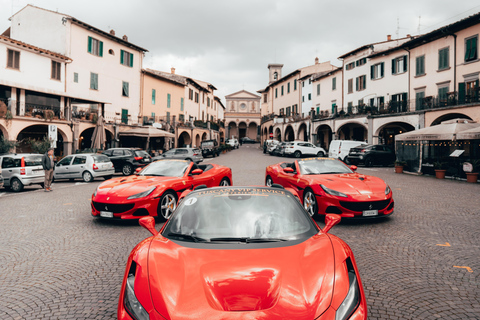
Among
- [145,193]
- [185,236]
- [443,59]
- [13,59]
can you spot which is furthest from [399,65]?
[185,236]

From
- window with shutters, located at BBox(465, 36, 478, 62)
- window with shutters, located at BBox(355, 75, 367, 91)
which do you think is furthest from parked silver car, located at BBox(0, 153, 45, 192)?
window with shutters, located at BBox(355, 75, 367, 91)

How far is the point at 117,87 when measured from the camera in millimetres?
34031

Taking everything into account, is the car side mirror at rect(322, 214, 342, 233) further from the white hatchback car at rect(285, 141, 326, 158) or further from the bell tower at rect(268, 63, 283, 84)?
the bell tower at rect(268, 63, 283, 84)

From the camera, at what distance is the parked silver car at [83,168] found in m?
16.8

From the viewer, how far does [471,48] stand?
23969mm

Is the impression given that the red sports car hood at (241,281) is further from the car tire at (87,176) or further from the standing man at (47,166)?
the car tire at (87,176)

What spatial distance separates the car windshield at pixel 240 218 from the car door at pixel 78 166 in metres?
15.1

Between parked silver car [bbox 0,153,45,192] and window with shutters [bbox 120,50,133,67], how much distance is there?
22310 millimetres

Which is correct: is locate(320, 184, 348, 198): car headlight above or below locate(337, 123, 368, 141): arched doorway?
below

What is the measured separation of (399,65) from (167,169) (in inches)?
1174

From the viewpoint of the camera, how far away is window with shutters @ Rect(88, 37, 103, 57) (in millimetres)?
30562

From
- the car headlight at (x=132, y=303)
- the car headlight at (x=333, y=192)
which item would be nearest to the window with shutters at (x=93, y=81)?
the car headlight at (x=333, y=192)

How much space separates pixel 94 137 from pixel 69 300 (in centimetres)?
2349

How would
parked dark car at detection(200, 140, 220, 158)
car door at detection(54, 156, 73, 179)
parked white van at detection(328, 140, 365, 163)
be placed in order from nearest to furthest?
car door at detection(54, 156, 73, 179) < parked white van at detection(328, 140, 365, 163) < parked dark car at detection(200, 140, 220, 158)
